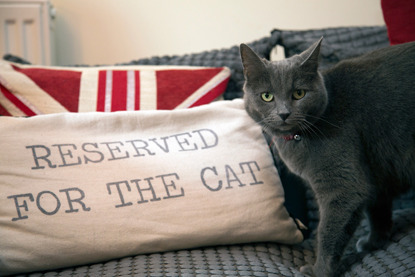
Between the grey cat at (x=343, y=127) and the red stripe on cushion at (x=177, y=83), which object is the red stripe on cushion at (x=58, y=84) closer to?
the red stripe on cushion at (x=177, y=83)

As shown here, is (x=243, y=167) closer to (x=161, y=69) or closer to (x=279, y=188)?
(x=279, y=188)

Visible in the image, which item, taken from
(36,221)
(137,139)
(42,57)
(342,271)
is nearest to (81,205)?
(36,221)

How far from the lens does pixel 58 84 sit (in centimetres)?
114

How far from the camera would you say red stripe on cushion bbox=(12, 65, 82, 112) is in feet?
3.70

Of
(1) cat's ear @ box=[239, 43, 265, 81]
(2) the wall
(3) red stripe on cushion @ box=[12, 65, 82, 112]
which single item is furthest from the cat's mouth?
(2) the wall

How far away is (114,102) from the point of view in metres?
1.15

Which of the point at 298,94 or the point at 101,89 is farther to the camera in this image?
the point at 101,89

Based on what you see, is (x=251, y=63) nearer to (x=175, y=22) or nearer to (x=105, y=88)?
(x=105, y=88)

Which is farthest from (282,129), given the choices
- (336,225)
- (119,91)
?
(119,91)

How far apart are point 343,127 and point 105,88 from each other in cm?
67

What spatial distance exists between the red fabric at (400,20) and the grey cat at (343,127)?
0.68ft

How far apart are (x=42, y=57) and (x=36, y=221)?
1032 millimetres

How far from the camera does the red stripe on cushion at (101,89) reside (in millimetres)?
1145

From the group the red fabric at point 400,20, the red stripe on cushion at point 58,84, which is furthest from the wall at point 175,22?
the red stripe on cushion at point 58,84
